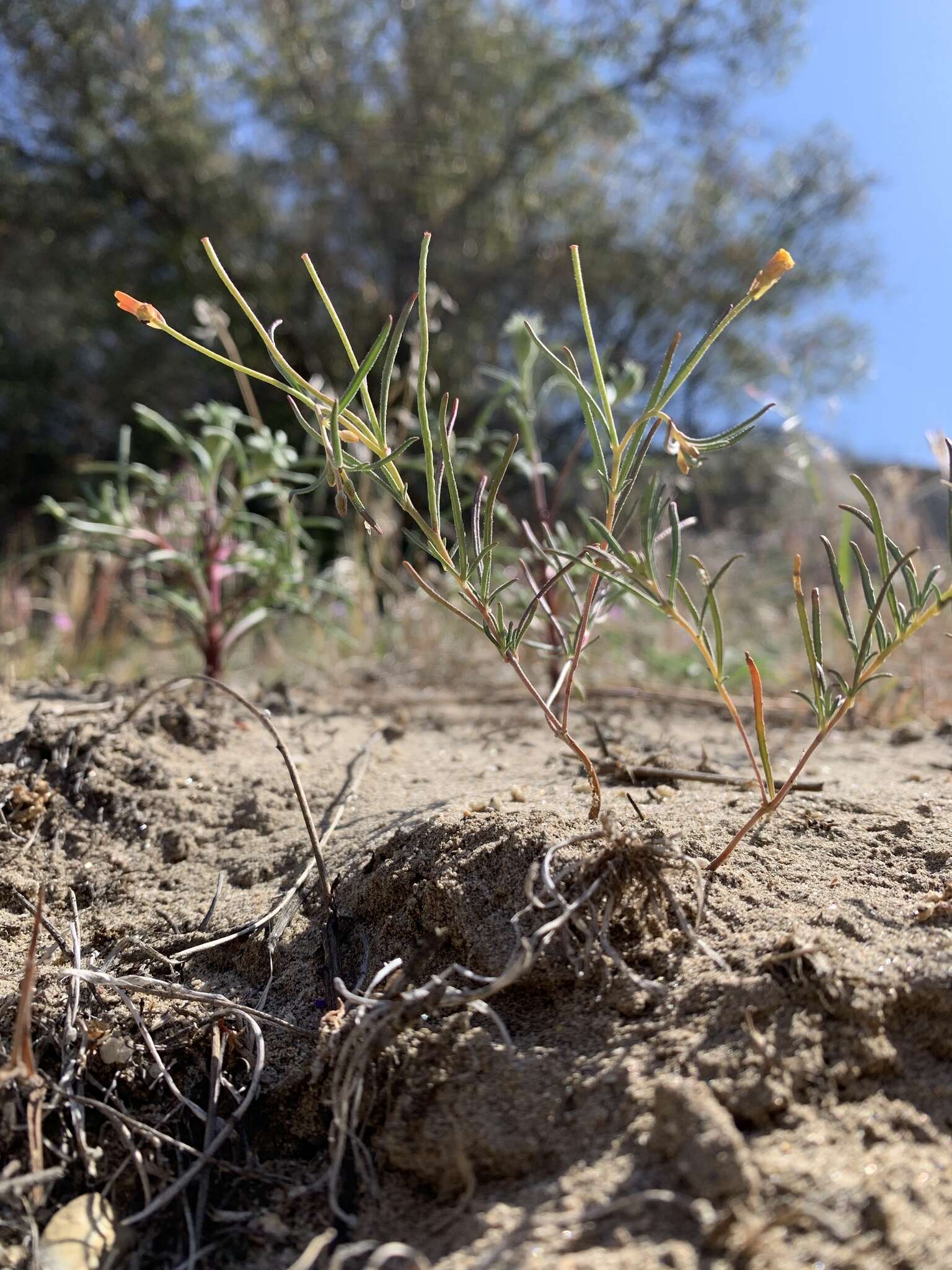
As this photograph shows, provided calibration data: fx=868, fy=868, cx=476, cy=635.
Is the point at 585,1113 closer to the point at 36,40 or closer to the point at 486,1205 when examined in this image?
the point at 486,1205

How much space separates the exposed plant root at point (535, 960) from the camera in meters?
0.75

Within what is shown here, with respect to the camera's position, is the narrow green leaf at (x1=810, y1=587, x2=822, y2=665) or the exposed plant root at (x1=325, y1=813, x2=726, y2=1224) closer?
the exposed plant root at (x1=325, y1=813, x2=726, y2=1224)

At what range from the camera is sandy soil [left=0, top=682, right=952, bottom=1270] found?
61 centimetres

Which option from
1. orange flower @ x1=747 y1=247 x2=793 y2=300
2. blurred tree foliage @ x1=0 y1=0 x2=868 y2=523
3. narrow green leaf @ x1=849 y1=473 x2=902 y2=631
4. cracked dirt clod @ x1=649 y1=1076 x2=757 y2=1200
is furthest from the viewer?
blurred tree foliage @ x1=0 y1=0 x2=868 y2=523

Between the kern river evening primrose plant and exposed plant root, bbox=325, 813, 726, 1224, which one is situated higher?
the kern river evening primrose plant

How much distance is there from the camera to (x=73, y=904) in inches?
43.8

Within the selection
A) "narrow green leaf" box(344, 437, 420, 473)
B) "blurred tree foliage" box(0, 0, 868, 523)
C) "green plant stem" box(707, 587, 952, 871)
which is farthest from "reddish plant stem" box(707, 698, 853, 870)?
"blurred tree foliage" box(0, 0, 868, 523)

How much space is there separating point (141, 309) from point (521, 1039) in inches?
29.3

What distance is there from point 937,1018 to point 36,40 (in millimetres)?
10082

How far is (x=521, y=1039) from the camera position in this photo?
2.65 ft

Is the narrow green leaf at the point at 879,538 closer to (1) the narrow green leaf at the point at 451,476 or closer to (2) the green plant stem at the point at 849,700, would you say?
(2) the green plant stem at the point at 849,700

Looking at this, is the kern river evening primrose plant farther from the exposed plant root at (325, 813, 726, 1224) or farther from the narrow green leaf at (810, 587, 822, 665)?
the exposed plant root at (325, 813, 726, 1224)

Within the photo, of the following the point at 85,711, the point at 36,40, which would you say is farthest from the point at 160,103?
the point at 85,711

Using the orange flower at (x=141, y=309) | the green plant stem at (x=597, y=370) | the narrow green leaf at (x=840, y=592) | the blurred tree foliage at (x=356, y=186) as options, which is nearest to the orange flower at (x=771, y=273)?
the green plant stem at (x=597, y=370)
